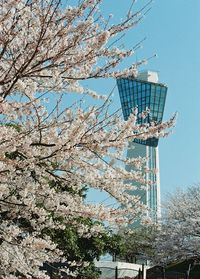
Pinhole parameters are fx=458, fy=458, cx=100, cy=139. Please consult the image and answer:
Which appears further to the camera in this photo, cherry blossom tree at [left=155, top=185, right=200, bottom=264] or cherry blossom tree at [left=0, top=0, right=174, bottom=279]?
cherry blossom tree at [left=155, top=185, right=200, bottom=264]

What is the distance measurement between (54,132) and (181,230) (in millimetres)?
24829

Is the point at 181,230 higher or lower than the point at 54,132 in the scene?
higher

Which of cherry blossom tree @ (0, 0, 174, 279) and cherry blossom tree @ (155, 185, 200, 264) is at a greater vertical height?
cherry blossom tree @ (155, 185, 200, 264)

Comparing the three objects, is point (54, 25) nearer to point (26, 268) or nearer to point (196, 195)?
point (26, 268)

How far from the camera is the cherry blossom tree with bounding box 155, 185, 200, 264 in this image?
28.5 metres

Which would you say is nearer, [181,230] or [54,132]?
[54,132]

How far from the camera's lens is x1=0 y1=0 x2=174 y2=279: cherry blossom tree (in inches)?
210

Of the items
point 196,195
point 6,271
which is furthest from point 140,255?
point 6,271

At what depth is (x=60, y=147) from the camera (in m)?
5.19

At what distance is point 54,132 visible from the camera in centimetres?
568

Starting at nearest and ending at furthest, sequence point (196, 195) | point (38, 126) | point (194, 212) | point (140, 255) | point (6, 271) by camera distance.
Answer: point (38, 126) → point (6, 271) → point (194, 212) → point (196, 195) → point (140, 255)

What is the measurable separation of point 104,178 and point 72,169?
0.52 m

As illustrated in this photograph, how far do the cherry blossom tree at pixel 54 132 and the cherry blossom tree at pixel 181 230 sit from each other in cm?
2305

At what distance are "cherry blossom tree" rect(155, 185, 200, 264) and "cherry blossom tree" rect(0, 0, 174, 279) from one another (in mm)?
23045
